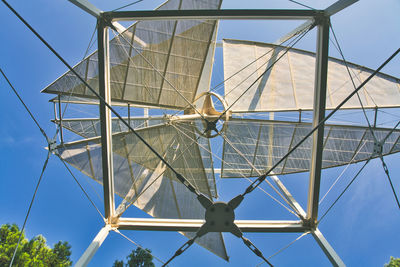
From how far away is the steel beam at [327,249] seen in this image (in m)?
5.43

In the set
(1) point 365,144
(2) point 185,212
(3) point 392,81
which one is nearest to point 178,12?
(2) point 185,212

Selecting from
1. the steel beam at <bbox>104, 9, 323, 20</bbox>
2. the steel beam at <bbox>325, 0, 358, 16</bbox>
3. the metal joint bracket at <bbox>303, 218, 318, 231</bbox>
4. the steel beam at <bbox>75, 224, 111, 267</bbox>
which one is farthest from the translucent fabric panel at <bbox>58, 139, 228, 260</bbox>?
the steel beam at <bbox>325, 0, 358, 16</bbox>

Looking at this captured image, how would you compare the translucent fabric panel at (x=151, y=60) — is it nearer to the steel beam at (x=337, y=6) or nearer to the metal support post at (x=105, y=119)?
the metal support post at (x=105, y=119)

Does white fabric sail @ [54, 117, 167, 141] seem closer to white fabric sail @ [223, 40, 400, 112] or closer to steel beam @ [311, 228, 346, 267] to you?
white fabric sail @ [223, 40, 400, 112]

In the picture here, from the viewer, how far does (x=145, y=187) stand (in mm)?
11180

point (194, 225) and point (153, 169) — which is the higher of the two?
point (153, 169)

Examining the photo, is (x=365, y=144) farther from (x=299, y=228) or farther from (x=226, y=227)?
(x=226, y=227)

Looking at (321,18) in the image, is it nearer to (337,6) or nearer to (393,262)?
(337,6)

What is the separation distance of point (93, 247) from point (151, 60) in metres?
7.47

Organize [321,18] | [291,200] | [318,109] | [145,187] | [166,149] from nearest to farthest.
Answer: [321,18] < [318,109] < [291,200] < [145,187] < [166,149]

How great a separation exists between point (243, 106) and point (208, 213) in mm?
7439

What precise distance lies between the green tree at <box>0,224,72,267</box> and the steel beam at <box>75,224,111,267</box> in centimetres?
915

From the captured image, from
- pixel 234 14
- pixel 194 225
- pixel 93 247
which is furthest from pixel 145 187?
pixel 234 14

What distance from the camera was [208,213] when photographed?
5.11 meters
